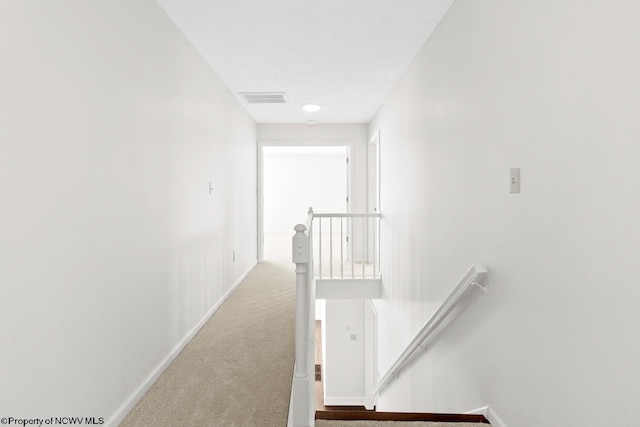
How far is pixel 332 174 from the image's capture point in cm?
1065

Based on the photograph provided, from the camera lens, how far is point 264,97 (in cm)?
470

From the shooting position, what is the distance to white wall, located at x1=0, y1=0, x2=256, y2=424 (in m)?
1.31

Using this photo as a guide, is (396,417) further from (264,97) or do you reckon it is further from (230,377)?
(264,97)

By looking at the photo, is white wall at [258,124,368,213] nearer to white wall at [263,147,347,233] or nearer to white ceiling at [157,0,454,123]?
white ceiling at [157,0,454,123]

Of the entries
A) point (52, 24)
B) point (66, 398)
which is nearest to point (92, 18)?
point (52, 24)

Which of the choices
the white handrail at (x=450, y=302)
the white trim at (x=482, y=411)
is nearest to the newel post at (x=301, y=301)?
the white handrail at (x=450, y=302)

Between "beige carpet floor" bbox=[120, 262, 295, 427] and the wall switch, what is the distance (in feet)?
5.40

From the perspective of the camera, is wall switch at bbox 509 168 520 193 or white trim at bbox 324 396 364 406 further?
white trim at bbox 324 396 364 406

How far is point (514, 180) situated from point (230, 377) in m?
2.07

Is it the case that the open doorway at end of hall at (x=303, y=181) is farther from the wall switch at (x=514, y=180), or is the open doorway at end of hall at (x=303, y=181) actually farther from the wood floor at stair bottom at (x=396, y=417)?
the wall switch at (x=514, y=180)

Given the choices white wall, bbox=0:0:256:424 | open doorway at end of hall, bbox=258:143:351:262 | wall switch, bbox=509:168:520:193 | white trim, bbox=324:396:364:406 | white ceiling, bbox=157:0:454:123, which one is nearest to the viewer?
white wall, bbox=0:0:256:424

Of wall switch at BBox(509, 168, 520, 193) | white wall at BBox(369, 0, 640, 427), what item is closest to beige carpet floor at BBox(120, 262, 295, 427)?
white wall at BBox(369, 0, 640, 427)

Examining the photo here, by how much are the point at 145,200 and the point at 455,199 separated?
1.97 meters

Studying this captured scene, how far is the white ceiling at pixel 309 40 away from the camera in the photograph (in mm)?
2543
